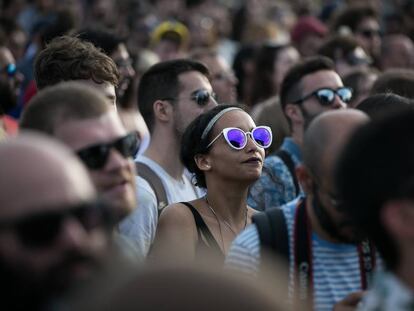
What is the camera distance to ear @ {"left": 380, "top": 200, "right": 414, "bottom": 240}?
9.36 feet

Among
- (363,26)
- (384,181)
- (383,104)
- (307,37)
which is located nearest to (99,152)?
(384,181)

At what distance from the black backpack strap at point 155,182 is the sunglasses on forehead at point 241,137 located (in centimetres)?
45

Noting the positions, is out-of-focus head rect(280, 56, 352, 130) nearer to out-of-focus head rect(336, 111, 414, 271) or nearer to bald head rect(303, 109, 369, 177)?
bald head rect(303, 109, 369, 177)

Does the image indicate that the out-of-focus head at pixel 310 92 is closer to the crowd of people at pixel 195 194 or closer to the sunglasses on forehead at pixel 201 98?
the crowd of people at pixel 195 194

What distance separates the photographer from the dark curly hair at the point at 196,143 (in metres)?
5.48

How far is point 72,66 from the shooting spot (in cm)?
542

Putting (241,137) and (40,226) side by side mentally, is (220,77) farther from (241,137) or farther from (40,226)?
(40,226)

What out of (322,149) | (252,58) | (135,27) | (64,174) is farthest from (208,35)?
(64,174)

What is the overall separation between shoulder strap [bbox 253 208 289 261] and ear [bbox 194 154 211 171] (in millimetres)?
1647

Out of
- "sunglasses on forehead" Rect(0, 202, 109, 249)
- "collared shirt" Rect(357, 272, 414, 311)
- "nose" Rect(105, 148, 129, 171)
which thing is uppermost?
"sunglasses on forehead" Rect(0, 202, 109, 249)

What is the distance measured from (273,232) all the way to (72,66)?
6.95 feet

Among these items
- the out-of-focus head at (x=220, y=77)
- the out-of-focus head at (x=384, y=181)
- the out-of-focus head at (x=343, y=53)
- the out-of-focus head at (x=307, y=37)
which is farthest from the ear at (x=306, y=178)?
the out-of-focus head at (x=307, y=37)

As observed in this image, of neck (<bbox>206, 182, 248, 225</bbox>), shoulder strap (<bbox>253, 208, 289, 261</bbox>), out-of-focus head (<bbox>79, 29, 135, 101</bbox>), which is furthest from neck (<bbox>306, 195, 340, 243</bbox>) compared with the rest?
out-of-focus head (<bbox>79, 29, 135, 101</bbox>)

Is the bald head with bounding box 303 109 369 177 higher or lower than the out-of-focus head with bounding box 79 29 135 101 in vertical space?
lower
